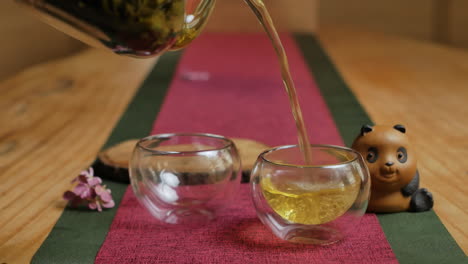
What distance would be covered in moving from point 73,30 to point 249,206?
14.0 inches

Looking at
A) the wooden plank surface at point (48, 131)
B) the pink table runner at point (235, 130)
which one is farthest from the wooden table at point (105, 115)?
the pink table runner at point (235, 130)

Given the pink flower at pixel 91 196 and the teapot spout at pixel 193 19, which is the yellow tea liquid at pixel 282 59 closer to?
the teapot spout at pixel 193 19

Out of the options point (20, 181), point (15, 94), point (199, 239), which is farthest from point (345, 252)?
point (15, 94)

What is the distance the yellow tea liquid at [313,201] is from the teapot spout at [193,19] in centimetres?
20

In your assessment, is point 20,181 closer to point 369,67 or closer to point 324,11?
point 369,67

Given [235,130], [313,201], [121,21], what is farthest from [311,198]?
[235,130]

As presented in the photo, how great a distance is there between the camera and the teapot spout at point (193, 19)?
784 millimetres

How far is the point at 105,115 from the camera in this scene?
59.8 inches

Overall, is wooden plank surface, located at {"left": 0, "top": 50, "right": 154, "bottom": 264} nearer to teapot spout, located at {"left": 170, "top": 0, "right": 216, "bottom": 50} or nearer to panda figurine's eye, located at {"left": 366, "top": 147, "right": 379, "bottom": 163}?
teapot spout, located at {"left": 170, "top": 0, "right": 216, "bottom": 50}

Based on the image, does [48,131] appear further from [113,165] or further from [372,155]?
Result: [372,155]

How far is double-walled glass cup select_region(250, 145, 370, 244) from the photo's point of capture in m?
0.72

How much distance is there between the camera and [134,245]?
75 cm

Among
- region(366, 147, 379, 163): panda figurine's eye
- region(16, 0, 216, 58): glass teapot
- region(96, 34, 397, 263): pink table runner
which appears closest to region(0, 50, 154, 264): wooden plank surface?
region(96, 34, 397, 263): pink table runner

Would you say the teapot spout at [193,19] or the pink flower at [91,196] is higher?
the teapot spout at [193,19]
